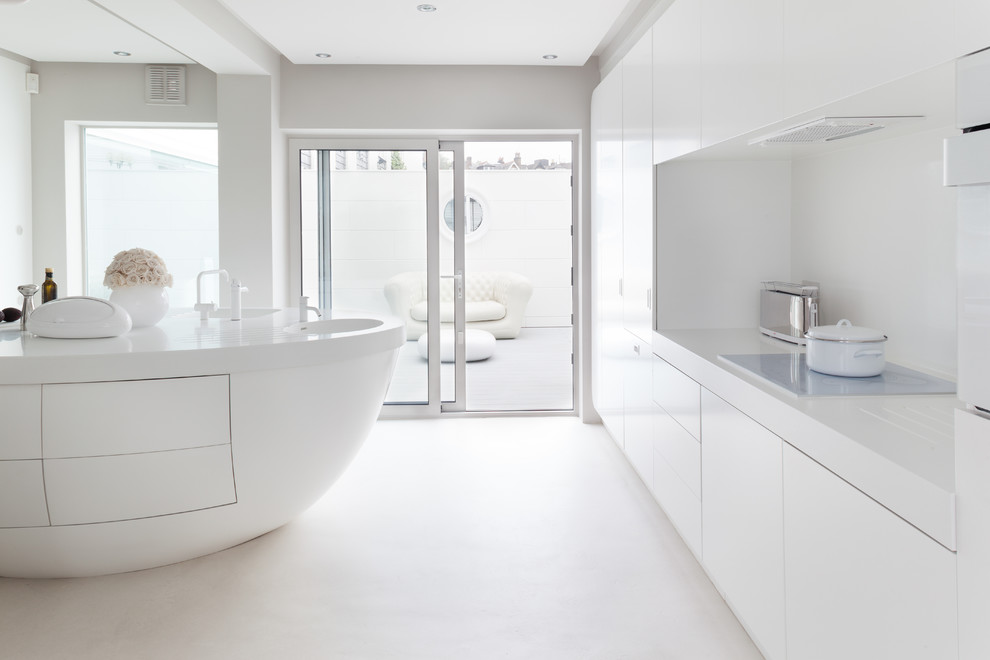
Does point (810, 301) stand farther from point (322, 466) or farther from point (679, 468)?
point (322, 466)

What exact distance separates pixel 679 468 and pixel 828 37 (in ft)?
5.18

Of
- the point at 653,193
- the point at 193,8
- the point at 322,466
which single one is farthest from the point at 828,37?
the point at 193,8

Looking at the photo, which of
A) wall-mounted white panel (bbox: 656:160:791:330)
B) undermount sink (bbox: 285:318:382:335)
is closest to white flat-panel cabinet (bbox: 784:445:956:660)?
wall-mounted white panel (bbox: 656:160:791:330)

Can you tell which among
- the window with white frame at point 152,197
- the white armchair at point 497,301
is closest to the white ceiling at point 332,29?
the window with white frame at point 152,197

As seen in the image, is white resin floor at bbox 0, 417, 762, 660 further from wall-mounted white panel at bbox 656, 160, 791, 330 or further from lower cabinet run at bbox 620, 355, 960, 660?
wall-mounted white panel at bbox 656, 160, 791, 330

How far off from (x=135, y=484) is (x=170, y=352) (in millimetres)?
449

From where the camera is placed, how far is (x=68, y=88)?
15.5 ft

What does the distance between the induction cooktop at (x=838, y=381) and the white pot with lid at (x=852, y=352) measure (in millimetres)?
25

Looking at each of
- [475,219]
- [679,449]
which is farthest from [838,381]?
[475,219]

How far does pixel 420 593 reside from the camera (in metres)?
2.41

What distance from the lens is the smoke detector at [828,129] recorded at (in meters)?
1.84

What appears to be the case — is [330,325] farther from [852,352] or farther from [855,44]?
[855,44]

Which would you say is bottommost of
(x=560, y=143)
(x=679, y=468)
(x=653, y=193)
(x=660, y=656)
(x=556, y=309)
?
(x=660, y=656)

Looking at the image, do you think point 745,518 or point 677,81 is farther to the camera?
point 677,81
